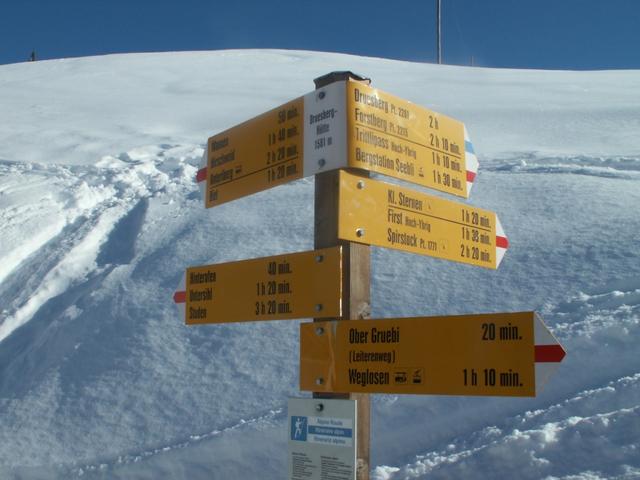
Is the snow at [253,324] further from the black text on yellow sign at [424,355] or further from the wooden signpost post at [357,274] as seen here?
the black text on yellow sign at [424,355]

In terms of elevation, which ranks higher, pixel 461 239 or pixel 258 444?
pixel 461 239

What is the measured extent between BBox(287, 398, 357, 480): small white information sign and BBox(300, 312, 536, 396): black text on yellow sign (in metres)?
0.07

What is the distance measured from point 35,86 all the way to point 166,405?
13.8 metres

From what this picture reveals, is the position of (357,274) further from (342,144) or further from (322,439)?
(322,439)

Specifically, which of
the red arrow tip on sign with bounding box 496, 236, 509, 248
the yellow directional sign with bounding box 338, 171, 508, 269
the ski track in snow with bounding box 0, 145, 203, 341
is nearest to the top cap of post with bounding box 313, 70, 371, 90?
the yellow directional sign with bounding box 338, 171, 508, 269

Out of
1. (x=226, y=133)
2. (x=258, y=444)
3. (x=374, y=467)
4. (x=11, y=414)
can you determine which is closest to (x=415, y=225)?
(x=226, y=133)

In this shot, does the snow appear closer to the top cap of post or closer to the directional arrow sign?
the directional arrow sign

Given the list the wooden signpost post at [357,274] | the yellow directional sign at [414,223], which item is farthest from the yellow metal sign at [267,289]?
the yellow directional sign at [414,223]

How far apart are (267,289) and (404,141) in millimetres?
781

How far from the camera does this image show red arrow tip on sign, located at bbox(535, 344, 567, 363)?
91.6 inches

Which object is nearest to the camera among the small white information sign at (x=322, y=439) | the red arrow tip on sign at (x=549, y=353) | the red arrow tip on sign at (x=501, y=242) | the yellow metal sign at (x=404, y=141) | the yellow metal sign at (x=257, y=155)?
the red arrow tip on sign at (x=549, y=353)

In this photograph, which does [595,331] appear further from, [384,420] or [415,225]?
[415,225]

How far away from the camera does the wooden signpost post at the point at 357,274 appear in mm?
2512

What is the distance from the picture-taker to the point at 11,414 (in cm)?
545
